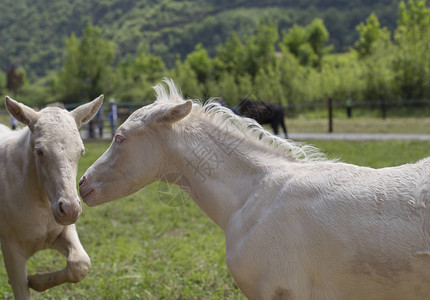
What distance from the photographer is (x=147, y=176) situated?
3.20m

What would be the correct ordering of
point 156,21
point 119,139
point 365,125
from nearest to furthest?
point 119,139 < point 365,125 < point 156,21

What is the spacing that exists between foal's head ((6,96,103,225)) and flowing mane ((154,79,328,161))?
3.06ft

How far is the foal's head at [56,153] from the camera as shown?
11.5ft

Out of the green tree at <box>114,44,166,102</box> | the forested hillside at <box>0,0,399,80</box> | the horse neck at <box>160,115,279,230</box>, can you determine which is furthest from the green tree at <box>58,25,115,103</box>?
the forested hillside at <box>0,0,399,80</box>

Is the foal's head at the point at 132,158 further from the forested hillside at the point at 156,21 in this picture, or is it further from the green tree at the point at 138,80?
the forested hillside at the point at 156,21

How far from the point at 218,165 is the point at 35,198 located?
1.92m

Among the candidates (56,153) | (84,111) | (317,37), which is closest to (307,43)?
(317,37)

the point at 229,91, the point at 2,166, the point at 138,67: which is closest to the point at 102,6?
the point at 138,67

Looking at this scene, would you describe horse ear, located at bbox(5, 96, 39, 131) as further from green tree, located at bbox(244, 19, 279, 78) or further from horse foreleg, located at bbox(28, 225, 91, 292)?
green tree, located at bbox(244, 19, 279, 78)

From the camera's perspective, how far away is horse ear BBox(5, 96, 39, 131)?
3965mm

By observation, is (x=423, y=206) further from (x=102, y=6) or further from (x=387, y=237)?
(x=102, y=6)

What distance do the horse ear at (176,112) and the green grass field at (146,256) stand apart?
2.63 feet

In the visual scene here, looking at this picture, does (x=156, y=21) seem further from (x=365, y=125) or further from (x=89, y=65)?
(x=365, y=125)

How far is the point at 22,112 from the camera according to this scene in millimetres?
3977
